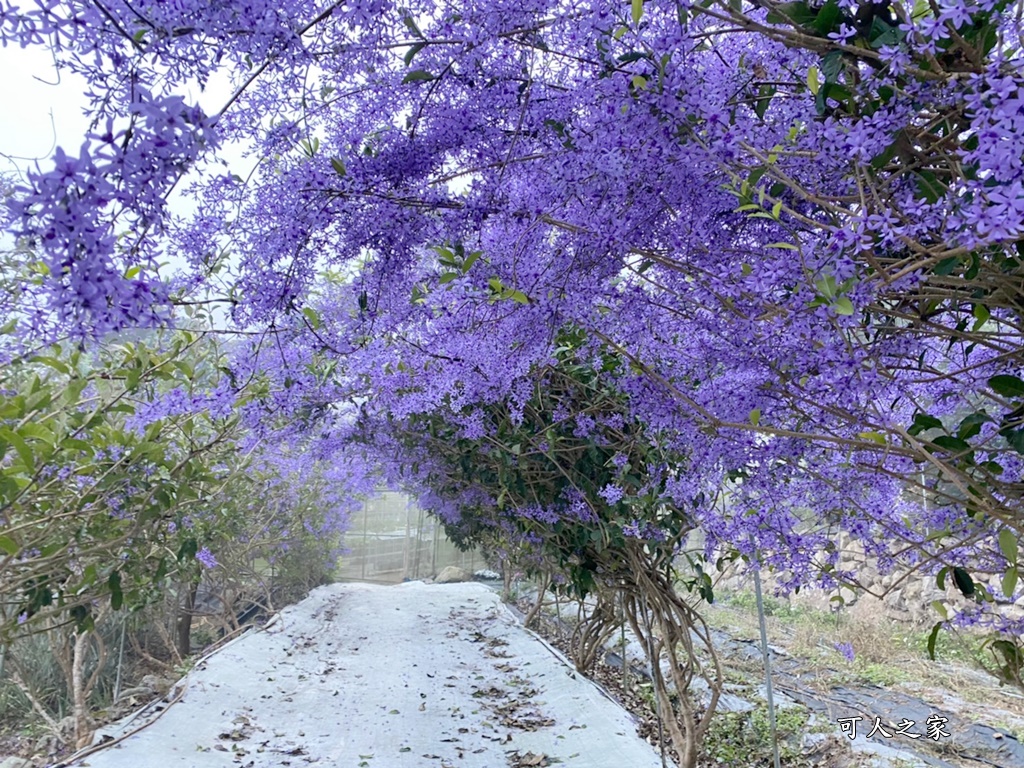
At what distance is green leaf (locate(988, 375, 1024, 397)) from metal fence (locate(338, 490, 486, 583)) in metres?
12.1

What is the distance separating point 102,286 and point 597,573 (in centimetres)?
336

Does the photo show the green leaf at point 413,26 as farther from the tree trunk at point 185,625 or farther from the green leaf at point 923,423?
the tree trunk at point 185,625

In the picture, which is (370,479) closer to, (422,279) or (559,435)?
(559,435)

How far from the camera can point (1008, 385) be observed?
1096 mm

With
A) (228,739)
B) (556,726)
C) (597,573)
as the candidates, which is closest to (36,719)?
(228,739)

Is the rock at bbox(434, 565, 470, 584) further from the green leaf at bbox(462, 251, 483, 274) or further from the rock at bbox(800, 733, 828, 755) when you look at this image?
the green leaf at bbox(462, 251, 483, 274)

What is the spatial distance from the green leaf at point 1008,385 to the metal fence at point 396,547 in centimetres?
1206

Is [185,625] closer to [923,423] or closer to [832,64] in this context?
[923,423]

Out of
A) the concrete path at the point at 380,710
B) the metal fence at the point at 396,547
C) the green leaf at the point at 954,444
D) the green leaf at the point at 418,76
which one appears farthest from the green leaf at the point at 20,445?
the metal fence at the point at 396,547

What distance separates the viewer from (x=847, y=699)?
15.6 ft

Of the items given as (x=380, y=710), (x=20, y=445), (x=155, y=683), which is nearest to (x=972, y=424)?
(x=20, y=445)

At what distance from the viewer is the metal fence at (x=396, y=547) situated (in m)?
13.0

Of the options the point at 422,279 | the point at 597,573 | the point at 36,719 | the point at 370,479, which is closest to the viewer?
the point at 422,279

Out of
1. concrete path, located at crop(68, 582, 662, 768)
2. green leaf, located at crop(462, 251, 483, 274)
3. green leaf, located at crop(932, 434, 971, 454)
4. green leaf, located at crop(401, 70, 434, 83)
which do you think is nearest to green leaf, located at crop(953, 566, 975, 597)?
green leaf, located at crop(932, 434, 971, 454)
